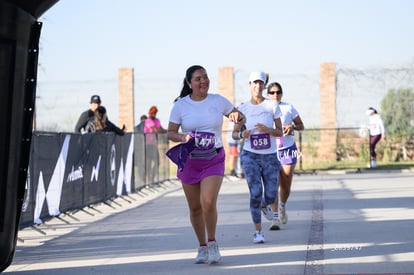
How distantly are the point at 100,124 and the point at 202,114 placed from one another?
29.5ft

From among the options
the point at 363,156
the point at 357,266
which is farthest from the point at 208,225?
the point at 363,156

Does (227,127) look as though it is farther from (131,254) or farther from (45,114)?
(131,254)

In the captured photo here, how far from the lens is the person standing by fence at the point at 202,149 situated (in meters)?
9.81

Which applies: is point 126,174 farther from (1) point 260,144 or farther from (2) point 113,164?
(1) point 260,144

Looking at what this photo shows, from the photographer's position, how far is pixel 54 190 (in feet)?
45.4

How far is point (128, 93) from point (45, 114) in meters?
2.98

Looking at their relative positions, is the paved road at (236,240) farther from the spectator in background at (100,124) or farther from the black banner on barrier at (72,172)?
the spectator in background at (100,124)

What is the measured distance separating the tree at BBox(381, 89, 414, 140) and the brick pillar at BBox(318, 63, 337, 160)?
172 cm

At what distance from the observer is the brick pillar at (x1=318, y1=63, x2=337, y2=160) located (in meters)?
32.1

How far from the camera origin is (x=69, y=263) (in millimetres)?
10289

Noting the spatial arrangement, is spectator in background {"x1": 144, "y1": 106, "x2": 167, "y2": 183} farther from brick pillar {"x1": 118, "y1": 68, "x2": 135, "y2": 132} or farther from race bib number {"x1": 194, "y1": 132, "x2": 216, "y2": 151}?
race bib number {"x1": 194, "y1": 132, "x2": 216, "y2": 151}

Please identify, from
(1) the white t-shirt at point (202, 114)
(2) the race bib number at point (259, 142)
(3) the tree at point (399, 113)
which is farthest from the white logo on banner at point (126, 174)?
(3) the tree at point (399, 113)

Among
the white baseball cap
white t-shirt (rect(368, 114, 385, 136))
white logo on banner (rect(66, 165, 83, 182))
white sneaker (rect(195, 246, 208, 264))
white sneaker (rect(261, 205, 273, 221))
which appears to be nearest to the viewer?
white sneaker (rect(195, 246, 208, 264))

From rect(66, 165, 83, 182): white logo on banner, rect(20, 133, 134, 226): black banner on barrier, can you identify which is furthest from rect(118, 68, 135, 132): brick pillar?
rect(66, 165, 83, 182): white logo on banner
